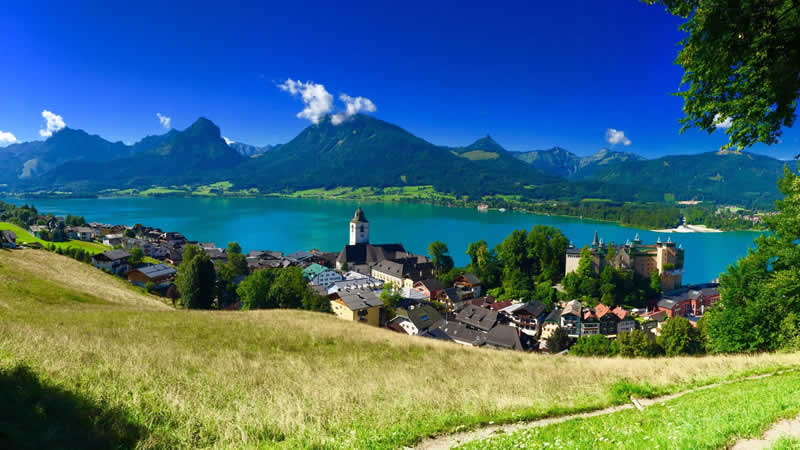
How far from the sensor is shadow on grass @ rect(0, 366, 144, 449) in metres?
3.28

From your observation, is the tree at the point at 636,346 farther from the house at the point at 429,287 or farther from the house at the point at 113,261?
the house at the point at 113,261

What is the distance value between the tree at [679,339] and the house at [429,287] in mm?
24141

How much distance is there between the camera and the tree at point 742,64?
15.1ft

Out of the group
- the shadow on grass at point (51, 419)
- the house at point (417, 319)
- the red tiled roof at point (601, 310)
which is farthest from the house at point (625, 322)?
the shadow on grass at point (51, 419)

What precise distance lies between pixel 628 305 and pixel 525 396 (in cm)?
4823

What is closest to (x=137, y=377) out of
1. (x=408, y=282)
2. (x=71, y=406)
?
(x=71, y=406)

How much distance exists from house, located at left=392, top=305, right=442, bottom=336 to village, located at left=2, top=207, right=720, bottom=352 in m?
0.10

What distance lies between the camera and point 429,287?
1940 inches

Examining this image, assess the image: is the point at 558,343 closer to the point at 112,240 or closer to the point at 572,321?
the point at 572,321

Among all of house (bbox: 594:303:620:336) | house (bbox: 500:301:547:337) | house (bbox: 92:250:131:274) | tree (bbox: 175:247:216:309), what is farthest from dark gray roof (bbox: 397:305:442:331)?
house (bbox: 92:250:131:274)

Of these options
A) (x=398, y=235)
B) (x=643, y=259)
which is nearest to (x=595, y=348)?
(x=643, y=259)

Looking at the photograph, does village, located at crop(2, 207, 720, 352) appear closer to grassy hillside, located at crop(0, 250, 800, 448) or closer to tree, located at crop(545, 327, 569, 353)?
tree, located at crop(545, 327, 569, 353)

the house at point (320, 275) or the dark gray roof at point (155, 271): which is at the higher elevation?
the dark gray roof at point (155, 271)

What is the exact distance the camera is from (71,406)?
4.39 meters
